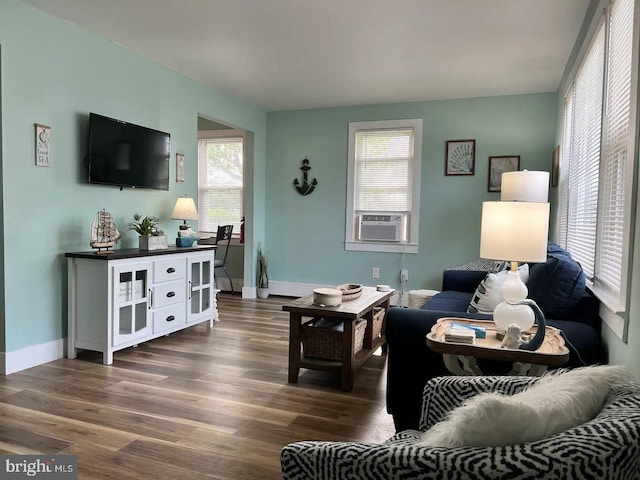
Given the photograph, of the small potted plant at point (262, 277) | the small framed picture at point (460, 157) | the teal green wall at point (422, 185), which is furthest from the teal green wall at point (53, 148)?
the small framed picture at point (460, 157)

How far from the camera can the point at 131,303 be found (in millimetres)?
3461

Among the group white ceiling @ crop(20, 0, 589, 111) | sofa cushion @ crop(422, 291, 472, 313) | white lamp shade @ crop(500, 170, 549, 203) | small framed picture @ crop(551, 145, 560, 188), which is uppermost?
white ceiling @ crop(20, 0, 589, 111)

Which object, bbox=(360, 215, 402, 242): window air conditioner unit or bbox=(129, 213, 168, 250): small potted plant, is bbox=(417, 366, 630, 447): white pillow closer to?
bbox=(129, 213, 168, 250): small potted plant

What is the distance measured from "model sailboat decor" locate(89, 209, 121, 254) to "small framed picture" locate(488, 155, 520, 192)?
394 cm

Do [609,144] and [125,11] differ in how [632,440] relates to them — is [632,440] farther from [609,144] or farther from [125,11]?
[125,11]

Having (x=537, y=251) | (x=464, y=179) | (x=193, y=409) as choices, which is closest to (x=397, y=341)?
(x=537, y=251)

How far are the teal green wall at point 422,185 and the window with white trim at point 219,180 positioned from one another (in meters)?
0.58

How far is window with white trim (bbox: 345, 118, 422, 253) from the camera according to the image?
5547 millimetres

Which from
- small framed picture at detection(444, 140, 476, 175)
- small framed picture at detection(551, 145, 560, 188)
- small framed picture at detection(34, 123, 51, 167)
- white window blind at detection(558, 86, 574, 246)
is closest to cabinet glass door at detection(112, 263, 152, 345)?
small framed picture at detection(34, 123, 51, 167)

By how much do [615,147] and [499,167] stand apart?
3.20 m

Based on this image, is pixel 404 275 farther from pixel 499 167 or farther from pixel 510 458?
pixel 510 458

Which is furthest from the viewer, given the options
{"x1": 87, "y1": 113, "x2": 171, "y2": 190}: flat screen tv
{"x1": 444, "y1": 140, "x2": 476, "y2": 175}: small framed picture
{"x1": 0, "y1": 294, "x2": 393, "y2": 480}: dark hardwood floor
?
{"x1": 444, "y1": 140, "x2": 476, "y2": 175}: small framed picture

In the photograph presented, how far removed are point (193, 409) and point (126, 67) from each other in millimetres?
2905

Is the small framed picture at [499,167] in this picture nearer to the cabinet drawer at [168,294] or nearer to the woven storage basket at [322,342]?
the woven storage basket at [322,342]
